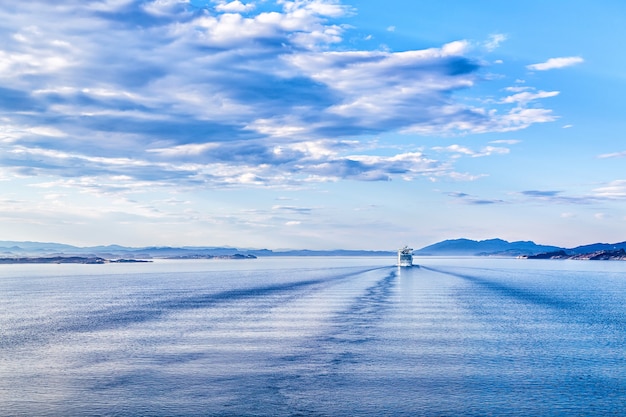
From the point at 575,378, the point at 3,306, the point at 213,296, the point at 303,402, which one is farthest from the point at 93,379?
the point at 213,296

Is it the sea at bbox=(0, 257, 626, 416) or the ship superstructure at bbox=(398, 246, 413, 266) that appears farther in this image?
the ship superstructure at bbox=(398, 246, 413, 266)

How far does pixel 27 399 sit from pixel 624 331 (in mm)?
33459

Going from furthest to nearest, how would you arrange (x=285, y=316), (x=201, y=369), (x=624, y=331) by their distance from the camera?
(x=285, y=316) < (x=624, y=331) < (x=201, y=369)

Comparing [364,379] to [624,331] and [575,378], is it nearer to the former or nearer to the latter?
[575,378]

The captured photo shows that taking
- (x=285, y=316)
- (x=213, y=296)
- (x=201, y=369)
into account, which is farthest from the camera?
(x=213, y=296)

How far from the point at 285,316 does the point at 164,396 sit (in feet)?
82.1

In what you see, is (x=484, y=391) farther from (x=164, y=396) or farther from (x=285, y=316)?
(x=285, y=316)

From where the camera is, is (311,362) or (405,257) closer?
(311,362)

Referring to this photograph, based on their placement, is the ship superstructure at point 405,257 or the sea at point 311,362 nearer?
the sea at point 311,362

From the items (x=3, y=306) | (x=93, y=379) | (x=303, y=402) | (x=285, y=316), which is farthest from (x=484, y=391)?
(x=3, y=306)

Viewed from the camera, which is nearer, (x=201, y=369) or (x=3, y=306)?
(x=201, y=369)

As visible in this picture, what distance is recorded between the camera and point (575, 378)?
79.4 ft

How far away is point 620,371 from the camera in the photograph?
25531mm

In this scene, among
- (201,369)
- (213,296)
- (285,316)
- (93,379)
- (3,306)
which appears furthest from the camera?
(213,296)
